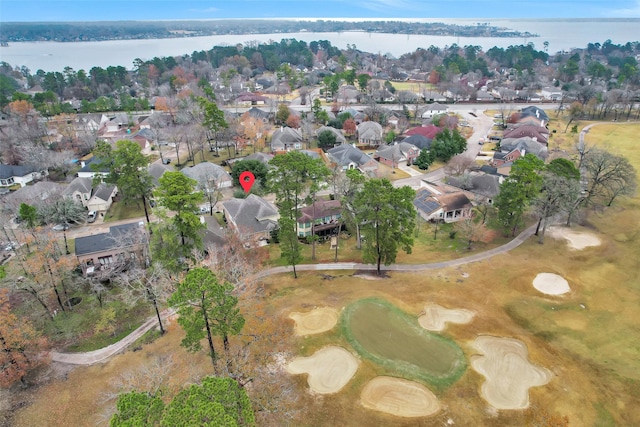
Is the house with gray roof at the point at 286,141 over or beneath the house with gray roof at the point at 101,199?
over

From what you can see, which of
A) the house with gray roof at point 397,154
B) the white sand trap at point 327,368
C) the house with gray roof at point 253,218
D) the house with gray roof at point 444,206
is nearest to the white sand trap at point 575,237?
the house with gray roof at point 444,206

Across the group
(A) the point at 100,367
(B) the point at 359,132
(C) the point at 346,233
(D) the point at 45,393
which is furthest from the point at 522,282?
(B) the point at 359,132

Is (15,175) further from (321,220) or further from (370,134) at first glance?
(370,134)

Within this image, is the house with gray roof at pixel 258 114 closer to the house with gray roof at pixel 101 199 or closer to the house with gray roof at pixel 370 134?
the house with gray roof at pixel 370 134

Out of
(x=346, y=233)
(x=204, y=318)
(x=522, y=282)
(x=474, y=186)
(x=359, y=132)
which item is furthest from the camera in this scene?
(x=359, y=132)

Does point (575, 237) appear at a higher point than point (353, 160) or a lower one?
lower

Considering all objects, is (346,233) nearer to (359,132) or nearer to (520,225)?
(520,225)

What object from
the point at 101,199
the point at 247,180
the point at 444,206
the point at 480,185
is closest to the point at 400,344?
the point at 444,206
